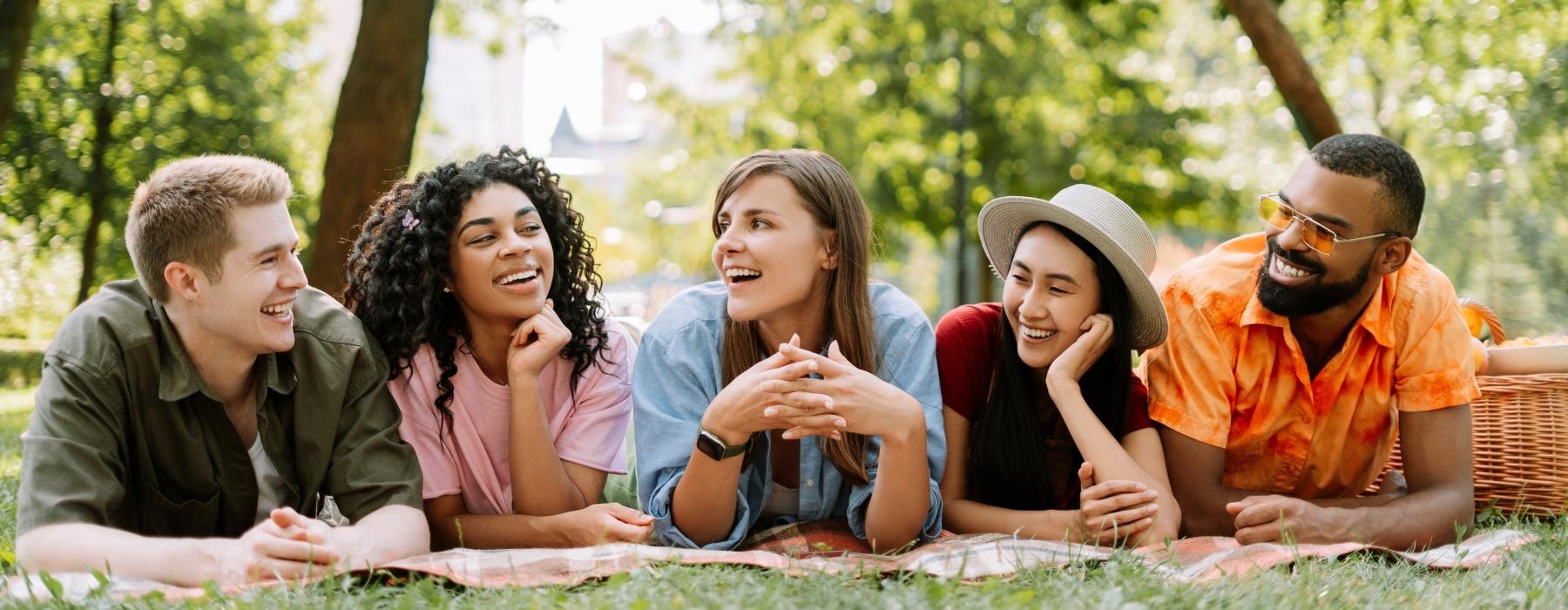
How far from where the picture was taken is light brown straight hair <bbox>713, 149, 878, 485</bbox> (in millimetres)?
4215

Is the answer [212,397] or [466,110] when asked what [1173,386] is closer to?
[212,397]

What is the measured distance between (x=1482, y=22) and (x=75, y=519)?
14667 millimetres

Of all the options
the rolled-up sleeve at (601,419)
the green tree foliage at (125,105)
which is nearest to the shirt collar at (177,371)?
the rolled-up sleeve at (601,419)

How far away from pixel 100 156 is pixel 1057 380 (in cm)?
1408

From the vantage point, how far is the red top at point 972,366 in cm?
432

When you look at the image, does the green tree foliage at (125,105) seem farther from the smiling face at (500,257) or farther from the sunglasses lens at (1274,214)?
the sunglasses lens at (1274,214)

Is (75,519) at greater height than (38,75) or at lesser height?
lesser

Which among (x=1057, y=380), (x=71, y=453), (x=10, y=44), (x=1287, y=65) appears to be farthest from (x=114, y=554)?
(x=1287, y=65)

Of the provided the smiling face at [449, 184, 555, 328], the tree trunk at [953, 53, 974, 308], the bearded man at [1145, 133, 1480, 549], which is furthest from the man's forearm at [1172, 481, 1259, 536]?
the tree trunk at [953, 53, 974, 308]

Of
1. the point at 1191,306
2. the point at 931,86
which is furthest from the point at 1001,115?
the point at 1191,306

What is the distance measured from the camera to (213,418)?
3.78m

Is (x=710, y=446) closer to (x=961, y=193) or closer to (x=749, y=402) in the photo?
(x=749, y=402)

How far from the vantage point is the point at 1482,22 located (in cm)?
1364

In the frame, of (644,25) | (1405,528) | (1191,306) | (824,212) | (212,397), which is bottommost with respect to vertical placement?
(1405,528)
